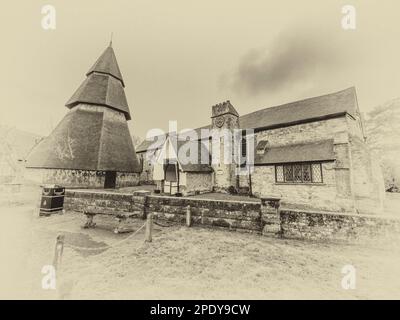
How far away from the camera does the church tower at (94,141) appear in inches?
707

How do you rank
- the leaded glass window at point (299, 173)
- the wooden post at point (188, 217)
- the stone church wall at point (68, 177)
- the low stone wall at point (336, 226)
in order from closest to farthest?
1. the low stone wall at point (336, 226)
2. the wooden post at point (188, 217)
3. the leaded glass window at point (299, 173)
4. the stone church wall at point (68, 177)

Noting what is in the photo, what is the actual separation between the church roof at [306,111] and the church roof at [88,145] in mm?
14376

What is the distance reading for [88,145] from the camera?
1984 centimetres

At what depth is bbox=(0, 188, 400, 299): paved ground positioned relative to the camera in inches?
164

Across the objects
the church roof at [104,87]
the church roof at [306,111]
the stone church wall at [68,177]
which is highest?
the church roof at [104,87]

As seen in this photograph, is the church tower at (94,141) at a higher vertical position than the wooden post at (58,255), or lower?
higher

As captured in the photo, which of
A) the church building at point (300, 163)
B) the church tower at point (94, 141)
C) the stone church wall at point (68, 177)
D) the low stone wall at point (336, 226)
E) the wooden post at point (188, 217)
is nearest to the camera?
the low stone wall at point (336, 226)

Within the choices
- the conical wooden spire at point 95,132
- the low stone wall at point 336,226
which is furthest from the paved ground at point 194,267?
the conical wooden spire at point 95,132

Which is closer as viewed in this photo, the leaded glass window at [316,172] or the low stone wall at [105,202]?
the low stone wall at [105,202]

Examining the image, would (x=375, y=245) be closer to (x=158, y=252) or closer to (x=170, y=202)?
(x=158, y=252)

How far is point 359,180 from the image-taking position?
13.5 metres

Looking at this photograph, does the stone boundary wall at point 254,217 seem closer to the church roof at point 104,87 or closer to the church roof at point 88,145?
the church roof at point 88,145

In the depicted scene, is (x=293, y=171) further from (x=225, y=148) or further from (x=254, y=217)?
(x=254, y=217)

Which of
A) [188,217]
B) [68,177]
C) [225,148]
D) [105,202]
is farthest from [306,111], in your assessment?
[68,177]
